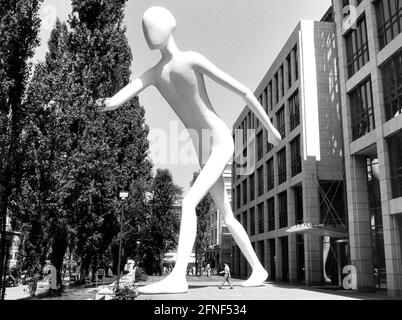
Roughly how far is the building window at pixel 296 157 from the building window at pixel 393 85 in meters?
10.4

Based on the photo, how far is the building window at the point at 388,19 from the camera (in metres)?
16.6

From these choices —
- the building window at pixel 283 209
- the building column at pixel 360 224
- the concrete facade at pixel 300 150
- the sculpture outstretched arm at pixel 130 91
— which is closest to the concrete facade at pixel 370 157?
the building column at pixel 360 224

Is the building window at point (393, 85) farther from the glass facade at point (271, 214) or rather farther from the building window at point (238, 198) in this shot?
the building window at point (238, 198)

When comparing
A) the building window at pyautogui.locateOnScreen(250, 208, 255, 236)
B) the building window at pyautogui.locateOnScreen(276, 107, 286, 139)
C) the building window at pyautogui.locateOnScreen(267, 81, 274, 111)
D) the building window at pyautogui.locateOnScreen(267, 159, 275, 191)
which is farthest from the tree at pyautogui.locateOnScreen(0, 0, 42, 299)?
the building window at pyautogui.locateOnScreen(250, 208, 255, 236)

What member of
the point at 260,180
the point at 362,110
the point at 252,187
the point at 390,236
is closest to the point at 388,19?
the point at 362,110

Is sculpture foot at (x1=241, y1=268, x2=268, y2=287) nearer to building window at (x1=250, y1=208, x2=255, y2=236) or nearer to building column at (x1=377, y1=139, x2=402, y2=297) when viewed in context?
building column at (x1=377, y1=139, x2=402, y2=297)

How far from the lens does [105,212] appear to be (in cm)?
2175

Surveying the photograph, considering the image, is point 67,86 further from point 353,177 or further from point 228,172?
point 228,172

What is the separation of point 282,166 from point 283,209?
10.4ft

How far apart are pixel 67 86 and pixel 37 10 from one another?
3.55m

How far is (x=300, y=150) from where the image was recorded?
26828mm

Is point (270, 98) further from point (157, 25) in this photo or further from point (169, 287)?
point (169, 287)
